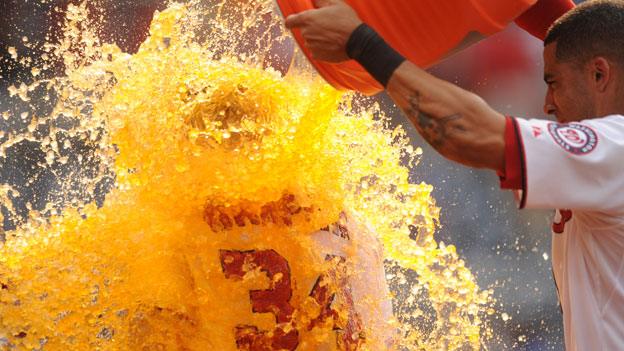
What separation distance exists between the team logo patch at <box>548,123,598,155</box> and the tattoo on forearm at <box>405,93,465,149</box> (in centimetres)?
18

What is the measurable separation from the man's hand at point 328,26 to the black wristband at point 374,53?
18mm

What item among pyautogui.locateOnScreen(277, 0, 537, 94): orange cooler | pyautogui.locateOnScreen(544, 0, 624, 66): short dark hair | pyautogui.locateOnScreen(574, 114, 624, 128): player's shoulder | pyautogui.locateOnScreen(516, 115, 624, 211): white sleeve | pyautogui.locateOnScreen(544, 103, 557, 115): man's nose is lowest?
pyautogui.locateOnScreen(516, 115, 624, 211): white sleeve

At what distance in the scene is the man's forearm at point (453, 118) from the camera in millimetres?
1462

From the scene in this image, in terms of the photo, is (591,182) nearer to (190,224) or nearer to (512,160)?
(512,160)

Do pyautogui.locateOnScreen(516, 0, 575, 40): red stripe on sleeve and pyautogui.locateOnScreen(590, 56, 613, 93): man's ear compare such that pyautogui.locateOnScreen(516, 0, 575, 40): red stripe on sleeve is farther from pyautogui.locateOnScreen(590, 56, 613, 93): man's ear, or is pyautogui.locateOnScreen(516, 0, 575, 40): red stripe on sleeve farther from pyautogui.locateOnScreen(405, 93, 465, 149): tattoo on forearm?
pyautogui.locateOnScreen(405, 93, 465, 149): tattoo on forearm

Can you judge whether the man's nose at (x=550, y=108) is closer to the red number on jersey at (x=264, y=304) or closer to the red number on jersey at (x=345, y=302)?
the red number on jersey at (x=345, y=302)

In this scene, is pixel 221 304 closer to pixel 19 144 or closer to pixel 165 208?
pixel 165 208

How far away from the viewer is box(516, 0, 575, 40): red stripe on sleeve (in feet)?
6.76

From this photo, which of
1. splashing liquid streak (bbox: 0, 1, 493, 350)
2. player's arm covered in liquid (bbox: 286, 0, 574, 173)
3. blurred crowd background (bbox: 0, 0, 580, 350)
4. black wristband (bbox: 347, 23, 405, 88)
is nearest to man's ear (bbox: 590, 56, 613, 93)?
player's arm covered in liquid (bbox: 286, 0, 574, 173)

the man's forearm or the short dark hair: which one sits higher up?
the short dark hair

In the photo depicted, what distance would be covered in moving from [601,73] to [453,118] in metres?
0.44

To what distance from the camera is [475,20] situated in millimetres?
1585

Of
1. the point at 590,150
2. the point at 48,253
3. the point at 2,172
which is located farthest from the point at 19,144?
the point at 590,150

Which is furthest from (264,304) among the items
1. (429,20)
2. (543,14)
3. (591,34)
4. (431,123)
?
(543,14)
